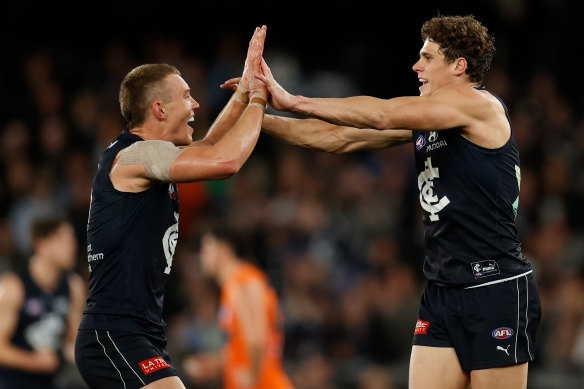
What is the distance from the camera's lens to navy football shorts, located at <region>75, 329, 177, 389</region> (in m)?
4.83

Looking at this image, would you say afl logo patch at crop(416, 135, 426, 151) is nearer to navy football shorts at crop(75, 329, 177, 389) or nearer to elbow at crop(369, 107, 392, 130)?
elbow at crop(369, 107, 392, 130)

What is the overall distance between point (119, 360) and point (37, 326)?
3.52 metres

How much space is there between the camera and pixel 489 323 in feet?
16.5

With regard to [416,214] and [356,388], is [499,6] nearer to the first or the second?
[416,214]

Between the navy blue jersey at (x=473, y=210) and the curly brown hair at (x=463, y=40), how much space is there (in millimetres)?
447

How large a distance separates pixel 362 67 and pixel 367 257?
384 centimetres

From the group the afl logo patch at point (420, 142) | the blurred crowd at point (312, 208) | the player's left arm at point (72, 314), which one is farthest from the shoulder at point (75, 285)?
the afl logo patch at point (420, 142)

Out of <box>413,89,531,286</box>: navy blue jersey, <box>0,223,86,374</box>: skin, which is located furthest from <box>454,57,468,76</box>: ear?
<box>0,223,86,374</box>: skin

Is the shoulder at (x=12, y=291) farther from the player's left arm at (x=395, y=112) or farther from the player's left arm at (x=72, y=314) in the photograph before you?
the player's left arm at (x=395, y=112)

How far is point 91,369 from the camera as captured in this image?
495cm

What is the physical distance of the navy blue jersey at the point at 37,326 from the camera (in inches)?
316

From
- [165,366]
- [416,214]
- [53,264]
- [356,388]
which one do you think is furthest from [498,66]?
[165,366]

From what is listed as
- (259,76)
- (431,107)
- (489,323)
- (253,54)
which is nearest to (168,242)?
(259,76)

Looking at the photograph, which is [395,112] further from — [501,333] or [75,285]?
[75,285]
